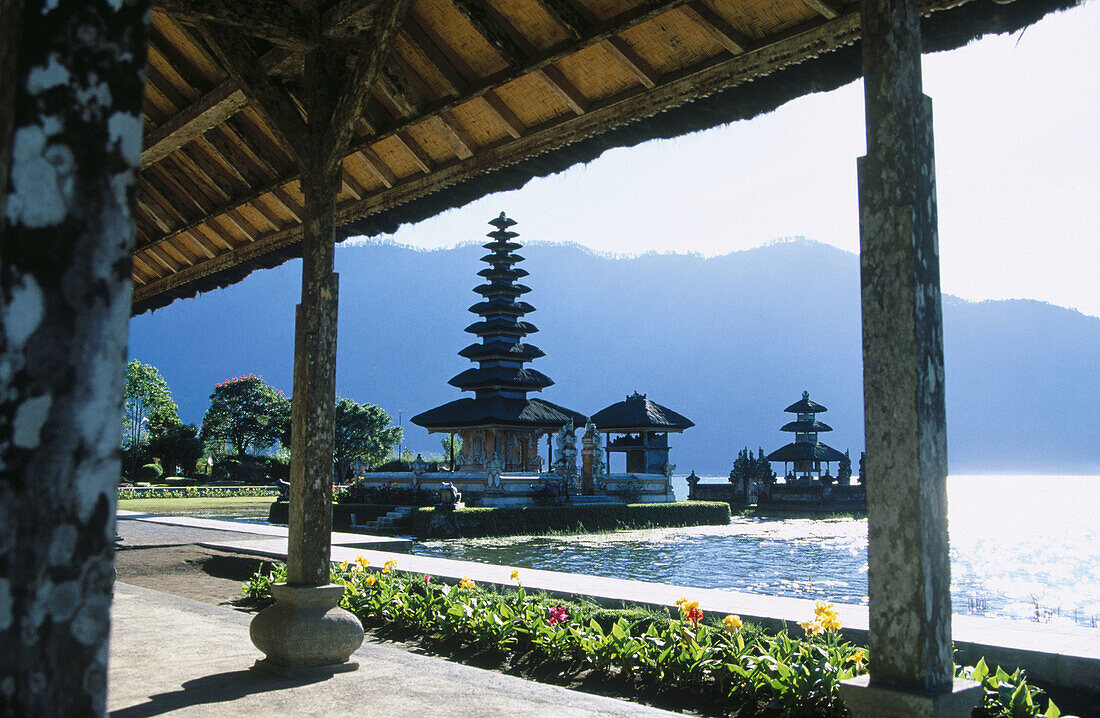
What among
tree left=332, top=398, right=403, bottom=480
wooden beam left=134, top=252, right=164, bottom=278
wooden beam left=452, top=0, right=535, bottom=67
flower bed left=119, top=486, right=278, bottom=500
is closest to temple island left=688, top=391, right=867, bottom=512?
flower bed left=119, top=486, right=278, bottom=500

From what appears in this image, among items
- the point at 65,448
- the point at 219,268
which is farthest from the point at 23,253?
the point at 219,268

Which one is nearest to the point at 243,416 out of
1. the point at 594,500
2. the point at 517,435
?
the point at 517,435

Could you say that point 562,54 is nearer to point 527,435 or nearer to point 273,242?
point 273,242

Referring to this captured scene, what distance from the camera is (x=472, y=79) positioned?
646 centimetres

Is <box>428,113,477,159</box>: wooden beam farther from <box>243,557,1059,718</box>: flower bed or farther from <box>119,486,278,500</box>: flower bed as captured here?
<box>119,486,278,500</box>: flower bed

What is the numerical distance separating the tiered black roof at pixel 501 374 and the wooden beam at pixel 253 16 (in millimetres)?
33742

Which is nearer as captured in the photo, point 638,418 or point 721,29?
point 721,29

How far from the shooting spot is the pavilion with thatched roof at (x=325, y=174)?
61.4 inches

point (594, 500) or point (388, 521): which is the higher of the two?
point (594, 500)

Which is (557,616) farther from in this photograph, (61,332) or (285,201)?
(61,332)

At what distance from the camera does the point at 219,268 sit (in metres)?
9.53

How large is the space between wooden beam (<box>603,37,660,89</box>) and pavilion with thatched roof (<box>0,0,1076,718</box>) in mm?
17

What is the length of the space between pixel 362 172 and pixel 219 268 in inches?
109

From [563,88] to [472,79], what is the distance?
32.3 inches
